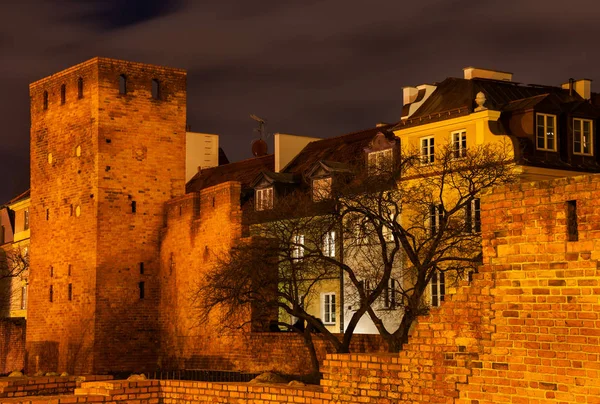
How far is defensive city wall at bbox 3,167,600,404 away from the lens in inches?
431

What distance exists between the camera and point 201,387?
17.9 meters

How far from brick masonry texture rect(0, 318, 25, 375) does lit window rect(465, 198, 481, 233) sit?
21.9 m

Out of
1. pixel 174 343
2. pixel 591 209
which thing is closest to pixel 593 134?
pixel 174 343

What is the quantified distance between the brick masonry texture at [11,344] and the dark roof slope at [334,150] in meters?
13.2

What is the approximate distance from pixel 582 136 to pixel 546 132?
1616 millimetres

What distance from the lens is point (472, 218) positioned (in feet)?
96.6

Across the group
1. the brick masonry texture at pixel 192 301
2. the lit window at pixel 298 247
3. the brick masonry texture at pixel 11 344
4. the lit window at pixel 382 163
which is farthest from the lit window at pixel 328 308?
the brick masonry texture at pixel 11 344

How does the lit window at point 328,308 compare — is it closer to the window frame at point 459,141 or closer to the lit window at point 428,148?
the lit window at point 428,148

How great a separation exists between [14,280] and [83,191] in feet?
60.5

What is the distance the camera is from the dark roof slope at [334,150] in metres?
40.8

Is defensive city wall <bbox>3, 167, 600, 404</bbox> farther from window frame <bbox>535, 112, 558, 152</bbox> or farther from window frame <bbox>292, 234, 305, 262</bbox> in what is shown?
window frame <bbox>535, 112, 558, 152</bbox>

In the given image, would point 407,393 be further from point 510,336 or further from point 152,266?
point 152,266

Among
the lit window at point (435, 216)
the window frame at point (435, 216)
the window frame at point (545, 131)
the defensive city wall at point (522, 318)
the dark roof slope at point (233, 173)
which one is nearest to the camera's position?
the defensive city wall at point (522, 318)

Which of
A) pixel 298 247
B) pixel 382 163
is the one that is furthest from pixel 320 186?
pixel 382 163
